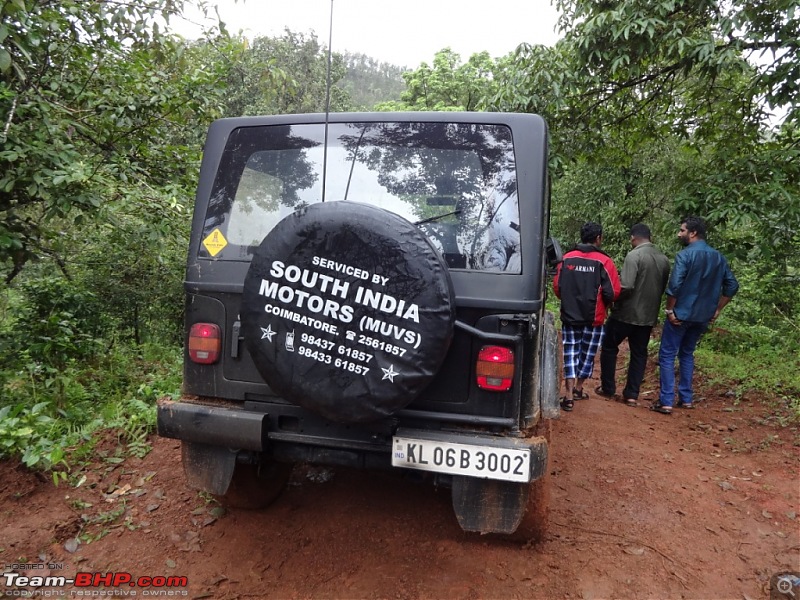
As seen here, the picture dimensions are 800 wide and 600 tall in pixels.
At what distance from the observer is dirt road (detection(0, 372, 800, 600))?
8.04 feet

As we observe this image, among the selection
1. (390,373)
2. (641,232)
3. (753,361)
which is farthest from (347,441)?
(753,361)

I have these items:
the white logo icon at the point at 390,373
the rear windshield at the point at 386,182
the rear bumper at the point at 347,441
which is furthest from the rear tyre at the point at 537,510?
the rear windshield at the point at 386,182

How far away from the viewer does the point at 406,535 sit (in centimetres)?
279

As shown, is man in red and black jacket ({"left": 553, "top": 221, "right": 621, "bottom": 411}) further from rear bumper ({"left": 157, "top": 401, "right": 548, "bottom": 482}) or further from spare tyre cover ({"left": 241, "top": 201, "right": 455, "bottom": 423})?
spare tyre cover ({"left": 241, "top": 201, "right": 455, "bottom": 423})

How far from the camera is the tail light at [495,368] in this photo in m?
2.27

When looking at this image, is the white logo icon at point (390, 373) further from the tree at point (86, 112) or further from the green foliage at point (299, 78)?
the green foliage at point (299, 78)

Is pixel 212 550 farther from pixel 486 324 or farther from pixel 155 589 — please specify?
pixel 486 324

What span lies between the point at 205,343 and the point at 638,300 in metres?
4.11

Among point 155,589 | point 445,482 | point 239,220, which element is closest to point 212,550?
point 155,589

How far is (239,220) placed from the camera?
2.67m

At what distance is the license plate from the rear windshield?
76 centimetres

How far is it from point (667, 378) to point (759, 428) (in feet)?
2.67

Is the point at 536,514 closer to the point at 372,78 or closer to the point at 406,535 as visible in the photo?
the point at 406,535

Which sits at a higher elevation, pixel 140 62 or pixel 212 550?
pixel 140 62
